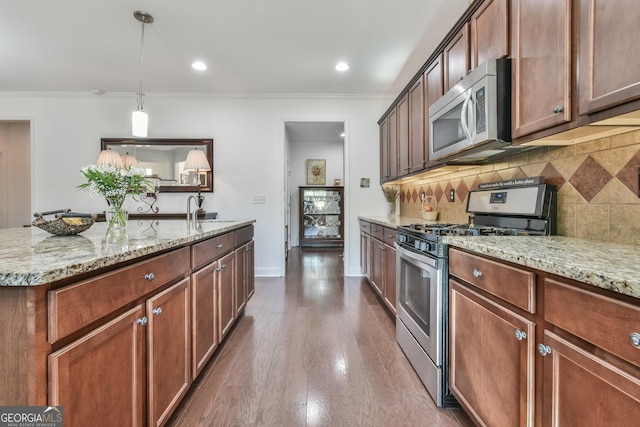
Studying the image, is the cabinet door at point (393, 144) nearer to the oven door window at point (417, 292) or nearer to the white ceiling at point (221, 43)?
the white ceiling at point (221, 43)

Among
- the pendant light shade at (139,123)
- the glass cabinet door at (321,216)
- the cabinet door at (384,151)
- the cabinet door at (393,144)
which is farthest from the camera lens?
the glass cabinet door at (321,216)

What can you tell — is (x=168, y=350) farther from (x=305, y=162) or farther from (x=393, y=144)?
(x=305, y=162)

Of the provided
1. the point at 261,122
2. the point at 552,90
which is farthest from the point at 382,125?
the point at 552,90

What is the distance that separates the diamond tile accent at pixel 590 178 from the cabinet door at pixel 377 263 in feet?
5.55

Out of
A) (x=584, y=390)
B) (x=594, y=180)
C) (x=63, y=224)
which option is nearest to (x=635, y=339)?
(x=584, y=390)

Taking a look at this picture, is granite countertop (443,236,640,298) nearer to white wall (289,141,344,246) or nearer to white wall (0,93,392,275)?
white wall (0,93,392,275)

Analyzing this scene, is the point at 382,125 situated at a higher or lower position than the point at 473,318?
higher

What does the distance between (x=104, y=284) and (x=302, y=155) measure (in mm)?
6257

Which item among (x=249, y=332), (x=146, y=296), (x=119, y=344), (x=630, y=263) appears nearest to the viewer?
(x=630, y=263)

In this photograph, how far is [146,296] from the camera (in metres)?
1.14

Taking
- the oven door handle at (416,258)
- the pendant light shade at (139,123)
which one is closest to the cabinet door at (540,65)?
the oven door handle at (416,258)

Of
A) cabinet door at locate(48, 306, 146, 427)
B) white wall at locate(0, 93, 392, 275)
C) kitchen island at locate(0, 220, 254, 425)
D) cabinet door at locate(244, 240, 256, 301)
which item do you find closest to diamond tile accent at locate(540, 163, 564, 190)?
kitchen island at locate(0, 220, 254, 425)

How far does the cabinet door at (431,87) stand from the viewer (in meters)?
2.24

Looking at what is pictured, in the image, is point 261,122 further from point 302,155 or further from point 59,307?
point 59,307
